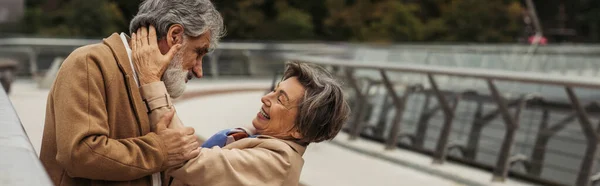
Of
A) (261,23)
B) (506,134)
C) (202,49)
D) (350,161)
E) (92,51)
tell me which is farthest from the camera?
(261,23)

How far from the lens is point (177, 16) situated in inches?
92.6

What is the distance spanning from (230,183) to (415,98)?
684cm

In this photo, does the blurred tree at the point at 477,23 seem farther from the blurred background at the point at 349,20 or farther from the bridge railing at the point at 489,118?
the bridge railing at the point at 489,118

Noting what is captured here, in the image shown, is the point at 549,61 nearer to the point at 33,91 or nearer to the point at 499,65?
the point at 499,65

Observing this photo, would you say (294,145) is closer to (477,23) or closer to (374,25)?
(374,25)

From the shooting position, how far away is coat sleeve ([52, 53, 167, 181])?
2127 millimetres

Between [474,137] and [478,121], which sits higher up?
[478,121]

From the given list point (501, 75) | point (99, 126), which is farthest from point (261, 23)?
point (99, 126)

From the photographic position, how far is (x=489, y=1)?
169ft

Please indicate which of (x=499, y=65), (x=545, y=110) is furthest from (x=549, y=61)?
(x=545, y=110)

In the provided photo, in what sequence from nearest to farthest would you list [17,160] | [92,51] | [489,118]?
[17,160] < [92,51] < [489,118]

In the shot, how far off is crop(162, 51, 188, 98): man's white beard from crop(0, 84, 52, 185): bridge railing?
621 mm

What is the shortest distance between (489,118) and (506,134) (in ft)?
4.23

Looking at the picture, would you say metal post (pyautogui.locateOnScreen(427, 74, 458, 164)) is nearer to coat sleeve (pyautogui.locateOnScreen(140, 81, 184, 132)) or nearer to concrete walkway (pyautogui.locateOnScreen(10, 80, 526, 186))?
concrete walkway (pyautogui.locateOnScreen(10, 80, 526, 186))
